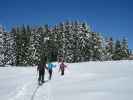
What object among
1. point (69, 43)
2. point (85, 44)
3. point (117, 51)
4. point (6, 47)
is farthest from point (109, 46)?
point (6, 47)

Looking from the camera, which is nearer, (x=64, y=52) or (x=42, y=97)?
(x=42, y=97)

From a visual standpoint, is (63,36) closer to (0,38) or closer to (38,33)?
(38,33)

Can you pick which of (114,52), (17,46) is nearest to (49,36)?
(17,46)

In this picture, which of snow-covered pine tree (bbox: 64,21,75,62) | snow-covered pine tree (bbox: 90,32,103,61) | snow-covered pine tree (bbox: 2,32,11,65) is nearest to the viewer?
snow-covered pine tree (bbox: 64,21,75,62)

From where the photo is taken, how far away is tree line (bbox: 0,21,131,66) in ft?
256

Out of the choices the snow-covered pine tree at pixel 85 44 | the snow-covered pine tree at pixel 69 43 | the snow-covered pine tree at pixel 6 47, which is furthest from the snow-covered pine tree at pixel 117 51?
the snow-covered pine tree at pixel 6 47

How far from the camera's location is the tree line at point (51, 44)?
256 feet

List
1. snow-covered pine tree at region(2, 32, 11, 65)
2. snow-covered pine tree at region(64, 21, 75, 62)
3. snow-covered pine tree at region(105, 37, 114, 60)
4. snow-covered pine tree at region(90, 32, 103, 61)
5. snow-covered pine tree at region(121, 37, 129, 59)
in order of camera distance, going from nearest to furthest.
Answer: snow-covered pine tree at region(64, 21, 75, 62), snow-covered pine tree at region(2, 32, 11, 65), snow-covered pine tree at region(90, 32, 103, 61), snow-covered pine tree at region(121, 37, 129, 59), snow-covered pine tree at region(105, 37, 114, 60)

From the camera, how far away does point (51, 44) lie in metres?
79.5

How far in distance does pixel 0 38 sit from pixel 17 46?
5998mm

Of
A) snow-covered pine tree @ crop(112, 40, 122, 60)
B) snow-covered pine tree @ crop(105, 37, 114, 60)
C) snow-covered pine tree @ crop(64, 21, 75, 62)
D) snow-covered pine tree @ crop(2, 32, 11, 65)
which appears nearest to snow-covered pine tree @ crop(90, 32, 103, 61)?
snow-covered pine tree @ crop(64, 21, 75, 62)

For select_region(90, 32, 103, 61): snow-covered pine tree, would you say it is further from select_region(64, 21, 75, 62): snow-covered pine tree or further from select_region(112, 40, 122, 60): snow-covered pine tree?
select_region(112, 40, 122, 60): snow-covered pine tree

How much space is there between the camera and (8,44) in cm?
8094

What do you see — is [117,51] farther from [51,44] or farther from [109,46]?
[51,44]
